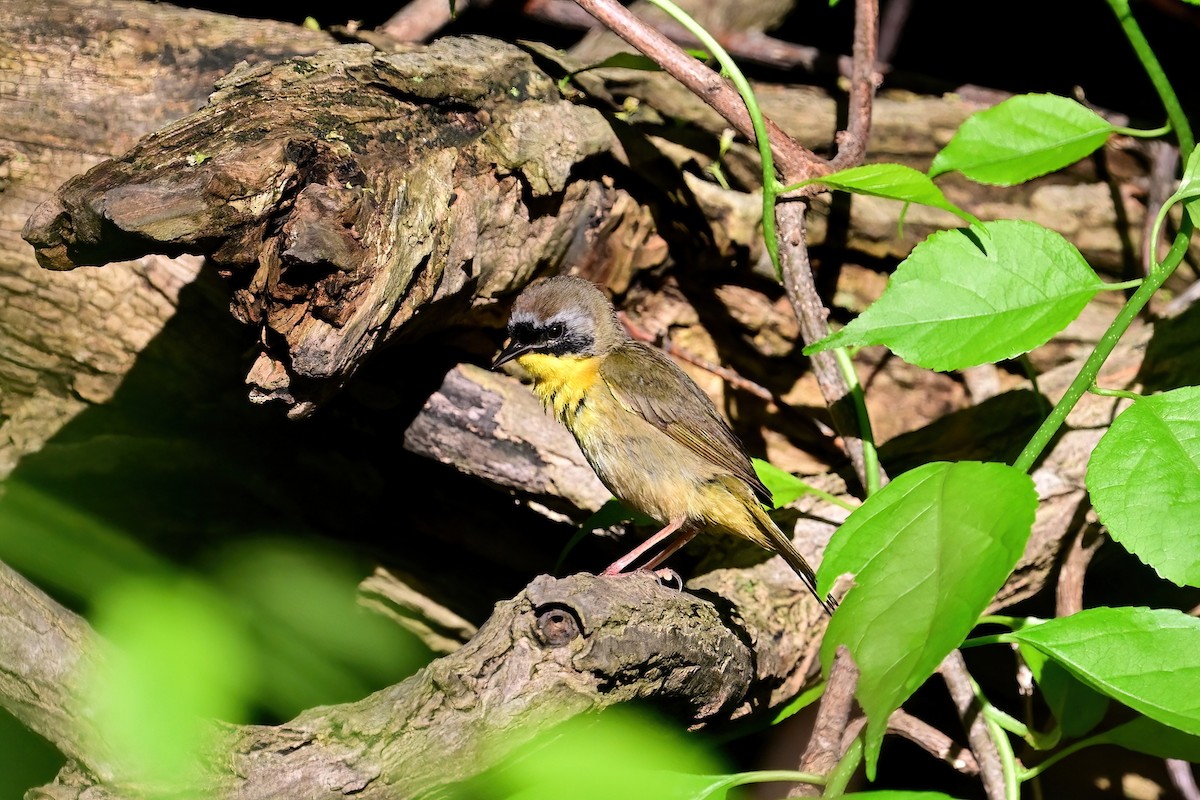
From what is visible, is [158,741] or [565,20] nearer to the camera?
[158,741]

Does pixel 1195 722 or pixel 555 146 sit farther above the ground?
pixel 555 146

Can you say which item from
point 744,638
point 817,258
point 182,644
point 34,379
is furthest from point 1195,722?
point 34,379

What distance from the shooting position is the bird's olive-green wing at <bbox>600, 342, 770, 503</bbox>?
314 cm

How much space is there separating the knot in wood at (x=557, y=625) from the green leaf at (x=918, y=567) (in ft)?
1.85

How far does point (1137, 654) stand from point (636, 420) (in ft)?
5.98

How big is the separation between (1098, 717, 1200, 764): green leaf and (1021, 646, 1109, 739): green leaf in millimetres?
99

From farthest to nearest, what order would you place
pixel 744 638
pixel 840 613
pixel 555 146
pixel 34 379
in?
1. pixel 34 379
2. pixel 555 146
3. pixel 744 638
4. pixel 840 613

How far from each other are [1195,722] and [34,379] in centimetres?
325

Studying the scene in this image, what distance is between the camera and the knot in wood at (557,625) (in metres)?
1.93

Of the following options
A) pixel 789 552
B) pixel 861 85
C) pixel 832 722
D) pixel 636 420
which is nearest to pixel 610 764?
pixel 832 722

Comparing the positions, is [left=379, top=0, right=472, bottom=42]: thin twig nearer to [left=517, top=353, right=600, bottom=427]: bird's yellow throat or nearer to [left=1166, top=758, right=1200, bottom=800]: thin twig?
[left=517, top=353, right=600, bottom=427]: bird's yellow throat

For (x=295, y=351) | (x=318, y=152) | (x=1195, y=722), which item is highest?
Result: (x=318, y=152)

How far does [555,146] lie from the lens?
2922 millimetres

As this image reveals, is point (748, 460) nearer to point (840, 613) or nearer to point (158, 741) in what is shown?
point (840, 613)
